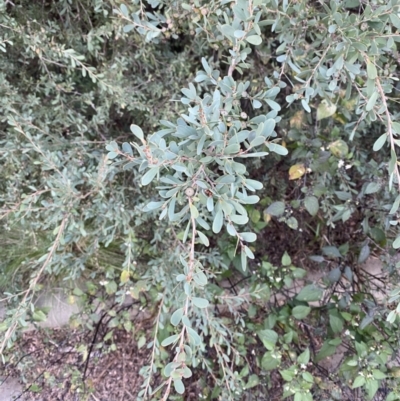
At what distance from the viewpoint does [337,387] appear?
1.41 m

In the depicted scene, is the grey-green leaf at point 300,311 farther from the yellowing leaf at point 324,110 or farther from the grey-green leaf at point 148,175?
the grey-green leaf at point 148,175

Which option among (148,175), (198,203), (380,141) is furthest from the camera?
(198,203)

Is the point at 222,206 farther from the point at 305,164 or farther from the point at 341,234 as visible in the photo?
the point at 341,234

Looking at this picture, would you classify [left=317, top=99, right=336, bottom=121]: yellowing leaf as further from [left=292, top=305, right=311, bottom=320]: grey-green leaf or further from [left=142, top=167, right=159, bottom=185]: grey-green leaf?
[left=142, top=167, right=159, bottom=185]: grey-green leaf

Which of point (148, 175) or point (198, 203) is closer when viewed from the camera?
point (148, 175)

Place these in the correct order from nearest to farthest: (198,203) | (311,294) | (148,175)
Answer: (148,175)
(198,203)
(311,294)

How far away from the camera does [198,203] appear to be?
112 cm

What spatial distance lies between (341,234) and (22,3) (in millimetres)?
1602

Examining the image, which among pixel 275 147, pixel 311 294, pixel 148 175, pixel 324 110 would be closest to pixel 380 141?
pixel 275 147

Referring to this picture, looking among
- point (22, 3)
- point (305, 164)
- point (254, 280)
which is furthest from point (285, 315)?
point (22, 3)

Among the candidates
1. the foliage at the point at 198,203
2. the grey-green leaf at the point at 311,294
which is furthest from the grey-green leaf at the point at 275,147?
the grey-green leaf at the point at 311,294

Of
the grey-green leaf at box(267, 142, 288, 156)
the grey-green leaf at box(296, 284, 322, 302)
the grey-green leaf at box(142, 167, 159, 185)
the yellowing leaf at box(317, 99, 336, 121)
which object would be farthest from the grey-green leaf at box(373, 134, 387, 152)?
the grey-green leaf at box(296, 284, 322, 302)

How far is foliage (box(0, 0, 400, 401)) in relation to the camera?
1.20 m

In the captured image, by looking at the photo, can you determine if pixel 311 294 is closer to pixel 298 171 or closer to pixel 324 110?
pixel 298 171
